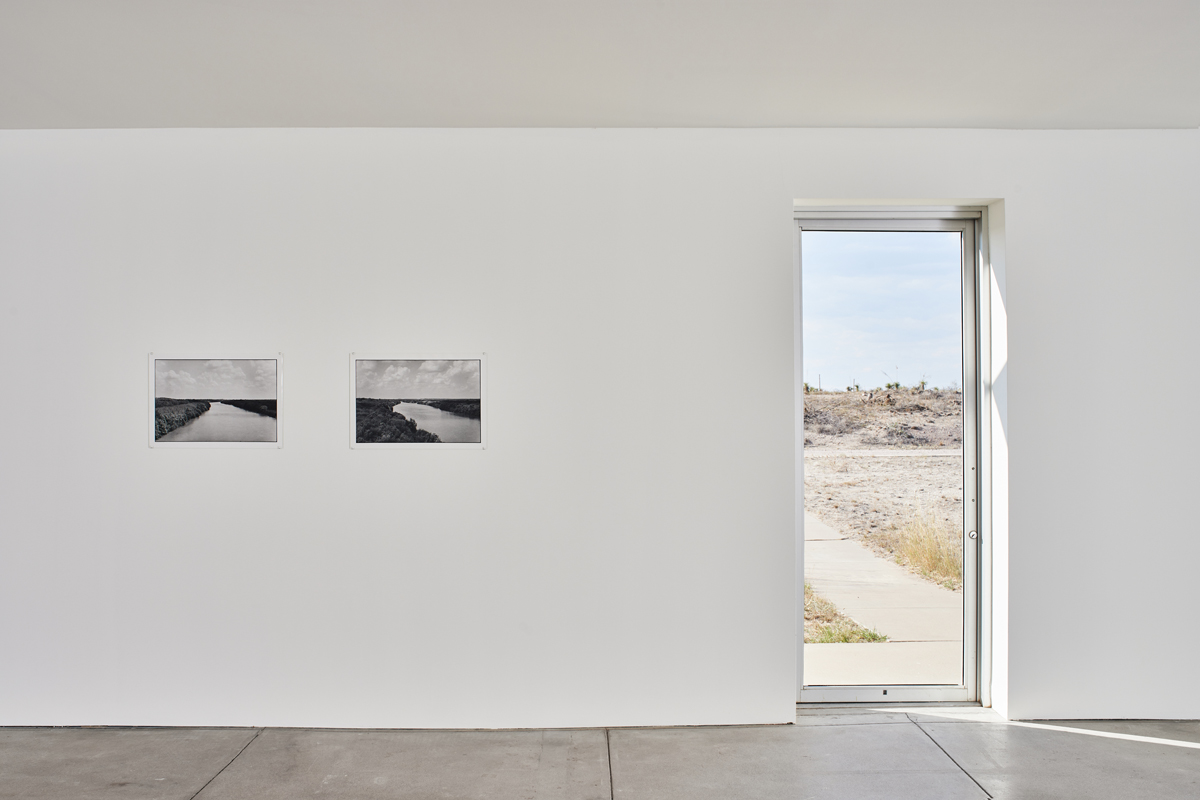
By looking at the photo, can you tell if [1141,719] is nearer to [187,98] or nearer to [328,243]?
[328,243]

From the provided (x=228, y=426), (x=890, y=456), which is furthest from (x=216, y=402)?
(x=890, y=456)

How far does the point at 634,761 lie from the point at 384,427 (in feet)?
5.80

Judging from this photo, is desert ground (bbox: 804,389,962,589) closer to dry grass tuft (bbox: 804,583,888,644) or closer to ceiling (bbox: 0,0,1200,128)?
dry grass tuft (bbox: 804,583,888,644)

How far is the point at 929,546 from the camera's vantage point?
350 centimetres

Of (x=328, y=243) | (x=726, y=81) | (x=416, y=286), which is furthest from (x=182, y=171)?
(x=726, y=81)

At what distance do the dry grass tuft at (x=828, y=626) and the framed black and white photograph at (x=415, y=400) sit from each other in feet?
5.80

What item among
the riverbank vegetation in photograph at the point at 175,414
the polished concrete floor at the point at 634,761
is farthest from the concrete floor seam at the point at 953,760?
the riverbank vegetation in photograph at the point at 175,414

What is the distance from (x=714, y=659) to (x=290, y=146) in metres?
3.01

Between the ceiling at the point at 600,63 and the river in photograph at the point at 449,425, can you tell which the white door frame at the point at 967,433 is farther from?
the river in photograph at the point at 449,425

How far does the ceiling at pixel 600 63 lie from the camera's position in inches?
91.2

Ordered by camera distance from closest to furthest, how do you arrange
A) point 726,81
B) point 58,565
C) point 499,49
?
point 499,49
point 726,81
point 58,565

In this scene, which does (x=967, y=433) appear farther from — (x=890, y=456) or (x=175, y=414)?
(x=175, y=414)

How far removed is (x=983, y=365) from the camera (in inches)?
136

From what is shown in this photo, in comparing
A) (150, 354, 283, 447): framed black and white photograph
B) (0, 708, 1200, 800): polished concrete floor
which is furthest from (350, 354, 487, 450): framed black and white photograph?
(0, 708, 1200, 800): polished concrete floor
